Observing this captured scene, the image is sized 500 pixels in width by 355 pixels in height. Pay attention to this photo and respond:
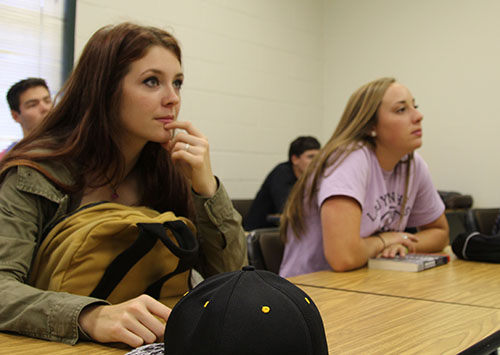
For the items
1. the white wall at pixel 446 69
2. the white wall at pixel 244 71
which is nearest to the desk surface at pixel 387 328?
the white wall at pixel 244 71

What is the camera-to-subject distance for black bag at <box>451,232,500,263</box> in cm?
179

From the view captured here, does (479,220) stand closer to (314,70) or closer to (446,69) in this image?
(446,69)

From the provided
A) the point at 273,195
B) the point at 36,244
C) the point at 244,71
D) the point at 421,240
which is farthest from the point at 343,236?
the point at 244,71

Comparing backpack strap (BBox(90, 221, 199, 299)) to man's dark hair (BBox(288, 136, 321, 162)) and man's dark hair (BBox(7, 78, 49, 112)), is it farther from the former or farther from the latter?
man's dark hair (BBox(288, 136, 321, 162))

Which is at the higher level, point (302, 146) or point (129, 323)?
point (302, 146)

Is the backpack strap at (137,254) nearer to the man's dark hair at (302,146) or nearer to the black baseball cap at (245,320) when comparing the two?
the black baseball cap at (245,320)

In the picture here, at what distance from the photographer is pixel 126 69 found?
1.28 m

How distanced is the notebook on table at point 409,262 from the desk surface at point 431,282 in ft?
0.08

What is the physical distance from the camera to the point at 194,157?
132 cm

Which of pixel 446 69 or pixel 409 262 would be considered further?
pixel 446 69

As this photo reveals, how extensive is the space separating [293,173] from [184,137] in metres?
2.61

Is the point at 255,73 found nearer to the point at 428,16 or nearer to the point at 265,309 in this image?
the point at 428,16

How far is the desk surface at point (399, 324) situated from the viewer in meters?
0.81

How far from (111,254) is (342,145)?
114 cm
